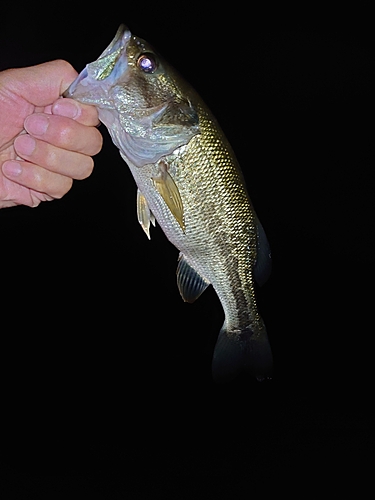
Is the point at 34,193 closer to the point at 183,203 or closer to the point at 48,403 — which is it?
the point at 183,203

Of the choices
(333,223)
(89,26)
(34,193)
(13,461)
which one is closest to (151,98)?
(34,193)

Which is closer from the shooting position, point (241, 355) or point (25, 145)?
point (25, 145)

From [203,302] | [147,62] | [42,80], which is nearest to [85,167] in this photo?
[42,80]

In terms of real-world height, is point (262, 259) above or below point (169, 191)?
below

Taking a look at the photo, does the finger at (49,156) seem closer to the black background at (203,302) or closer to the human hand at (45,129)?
the human hand at (45,129)

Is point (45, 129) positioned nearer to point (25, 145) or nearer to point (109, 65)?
point (25, 145)

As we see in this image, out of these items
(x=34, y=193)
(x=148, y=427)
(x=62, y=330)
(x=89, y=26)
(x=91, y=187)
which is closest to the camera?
(x=34, y=193)
